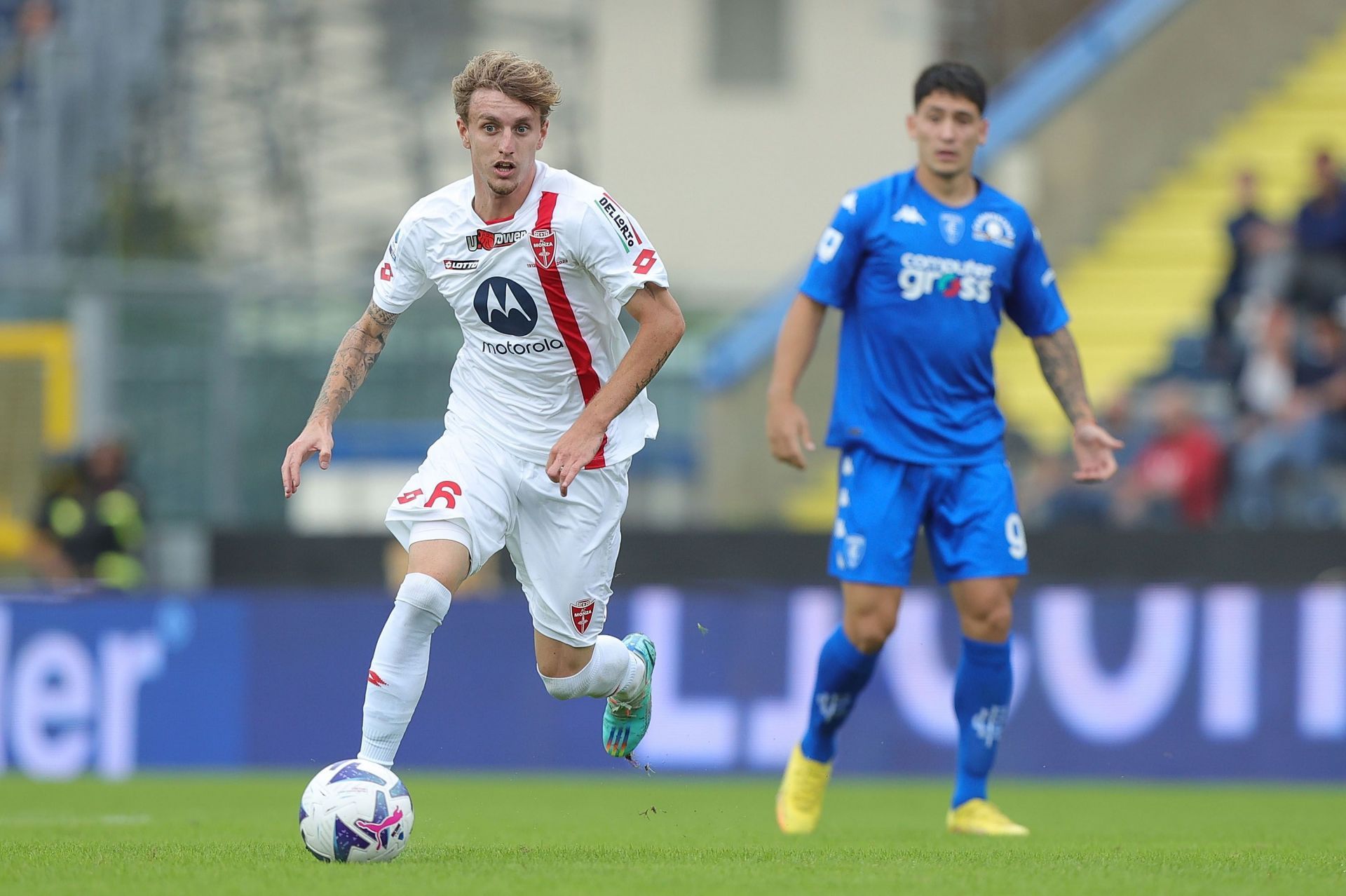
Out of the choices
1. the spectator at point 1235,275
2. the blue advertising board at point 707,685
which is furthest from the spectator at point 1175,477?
the blue advertising board at point 707,685

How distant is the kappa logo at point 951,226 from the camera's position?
24.8 ft

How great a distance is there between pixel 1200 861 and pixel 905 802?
3.86m

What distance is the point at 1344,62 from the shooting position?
1866 cm

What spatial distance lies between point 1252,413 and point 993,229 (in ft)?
21.8

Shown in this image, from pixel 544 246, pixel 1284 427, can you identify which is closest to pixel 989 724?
pixel 544 246

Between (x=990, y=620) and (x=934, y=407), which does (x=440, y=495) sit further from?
(x=990, y=620)

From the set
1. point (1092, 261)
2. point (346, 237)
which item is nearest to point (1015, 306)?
point (1092, 261)

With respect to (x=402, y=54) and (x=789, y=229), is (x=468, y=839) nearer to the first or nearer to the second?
(x=402, y=54)

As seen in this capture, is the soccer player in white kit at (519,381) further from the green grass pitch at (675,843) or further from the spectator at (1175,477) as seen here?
the spectator at (1175,477)

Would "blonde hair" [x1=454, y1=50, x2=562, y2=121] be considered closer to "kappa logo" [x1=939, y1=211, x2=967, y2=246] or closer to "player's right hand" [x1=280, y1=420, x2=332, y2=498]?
"player's right hand" [x1=280, y1=420, x2=332, y2=498]

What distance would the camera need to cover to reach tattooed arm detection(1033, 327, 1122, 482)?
7.70 meters

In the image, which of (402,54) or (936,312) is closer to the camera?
(936,312)

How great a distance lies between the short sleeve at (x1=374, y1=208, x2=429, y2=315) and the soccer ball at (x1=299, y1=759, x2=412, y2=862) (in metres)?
1.50

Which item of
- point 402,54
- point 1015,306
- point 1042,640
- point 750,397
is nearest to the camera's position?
point 1015,306
